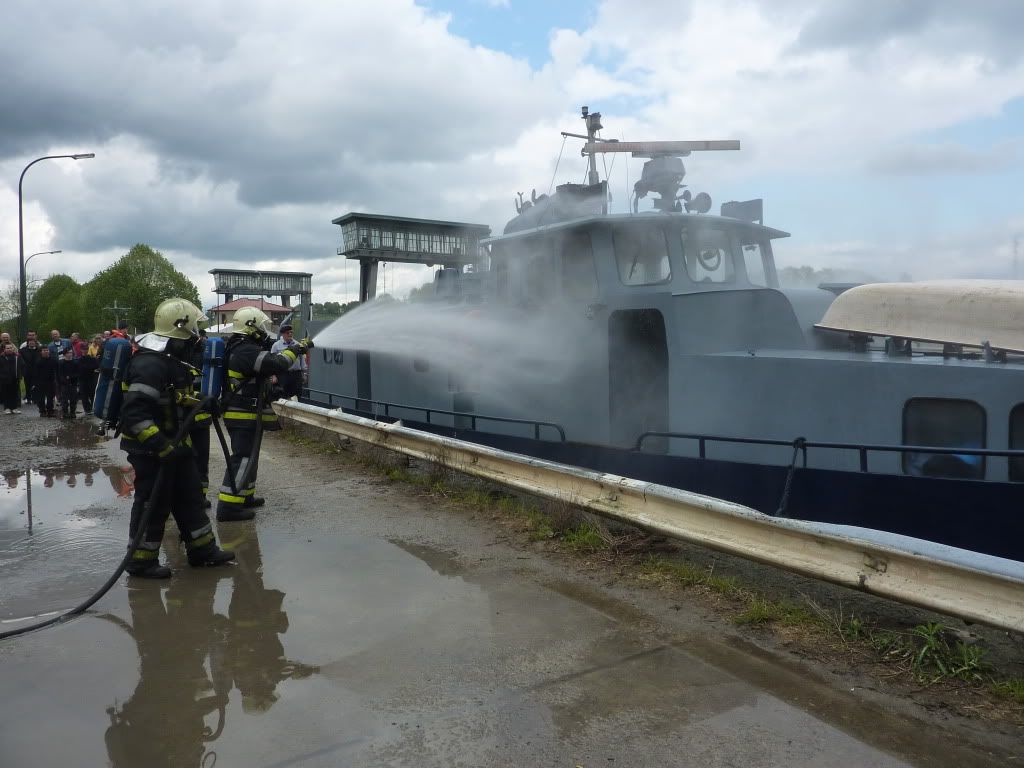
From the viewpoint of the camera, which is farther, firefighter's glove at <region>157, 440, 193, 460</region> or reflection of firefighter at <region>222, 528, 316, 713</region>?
firefighter's glove at <region>157, 440, 193, 460</region>

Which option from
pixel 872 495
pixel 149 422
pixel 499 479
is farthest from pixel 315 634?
pixel 872 495

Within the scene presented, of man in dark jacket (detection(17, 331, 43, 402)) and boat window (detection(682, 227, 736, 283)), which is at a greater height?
boat window (detection(682, 227, 736, 283))

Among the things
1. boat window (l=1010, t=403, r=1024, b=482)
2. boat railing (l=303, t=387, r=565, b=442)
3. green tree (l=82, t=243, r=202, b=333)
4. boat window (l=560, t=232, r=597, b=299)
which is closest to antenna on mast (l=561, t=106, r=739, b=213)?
boat window (l=560, t=232, r=597, b=299)

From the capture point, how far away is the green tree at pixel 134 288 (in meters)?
64.5

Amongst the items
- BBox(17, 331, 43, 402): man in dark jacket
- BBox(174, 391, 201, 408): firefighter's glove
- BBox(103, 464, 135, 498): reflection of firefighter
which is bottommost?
BBox(103, 464, 135, 498): reflection of firefighter

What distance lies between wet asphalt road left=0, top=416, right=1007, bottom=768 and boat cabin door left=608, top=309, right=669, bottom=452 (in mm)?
2211

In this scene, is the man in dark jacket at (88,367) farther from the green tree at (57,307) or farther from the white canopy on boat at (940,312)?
the green tree at (57,307)

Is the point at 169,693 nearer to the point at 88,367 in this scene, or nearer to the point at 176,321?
the point at 176,321

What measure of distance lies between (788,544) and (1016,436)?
210cm

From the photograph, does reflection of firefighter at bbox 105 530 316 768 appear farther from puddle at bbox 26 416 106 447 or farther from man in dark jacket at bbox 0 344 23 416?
man in dark jacket at bbox 0 344 23 416

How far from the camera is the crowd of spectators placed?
51.7ft

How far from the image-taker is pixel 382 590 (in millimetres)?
4508

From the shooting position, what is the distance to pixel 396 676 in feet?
11.0

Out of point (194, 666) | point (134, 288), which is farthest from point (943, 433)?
point (134, 288)
